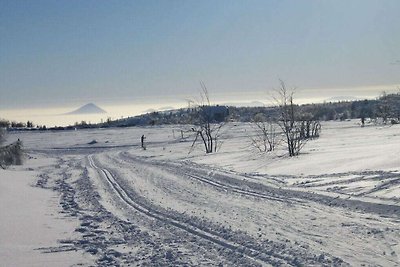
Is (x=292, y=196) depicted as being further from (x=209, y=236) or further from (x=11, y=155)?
(x=11, y=155)

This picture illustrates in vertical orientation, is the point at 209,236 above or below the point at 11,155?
below

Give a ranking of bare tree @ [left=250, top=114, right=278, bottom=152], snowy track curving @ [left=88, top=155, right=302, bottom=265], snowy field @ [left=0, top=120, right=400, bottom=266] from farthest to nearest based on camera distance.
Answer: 1. bare tree @ [left=250, top=114, right=278, bottom=152]
2. snowy field @ [left=0, top=120, right=400, bottom=266]
3. snowy track curving @ [left=88, top=155, right=302, bottom=265]

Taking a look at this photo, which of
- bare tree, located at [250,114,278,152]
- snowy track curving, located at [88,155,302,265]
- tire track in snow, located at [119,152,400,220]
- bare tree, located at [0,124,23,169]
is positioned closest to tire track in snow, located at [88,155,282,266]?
snowy track curving, located at [88,155,302,265]

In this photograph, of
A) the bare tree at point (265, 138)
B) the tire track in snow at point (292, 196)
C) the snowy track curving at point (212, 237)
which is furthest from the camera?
the bare tree at point (265, 138)

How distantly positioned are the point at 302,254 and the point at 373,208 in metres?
4.02

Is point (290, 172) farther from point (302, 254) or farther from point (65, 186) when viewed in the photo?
point (302, 254)

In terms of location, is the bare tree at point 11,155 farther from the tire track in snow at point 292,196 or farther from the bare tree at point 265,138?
the tire track in snow at point 292,196

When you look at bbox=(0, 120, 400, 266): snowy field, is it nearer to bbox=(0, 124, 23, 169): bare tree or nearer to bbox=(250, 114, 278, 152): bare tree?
bbox=(250, 114, 278, 152): bare tree

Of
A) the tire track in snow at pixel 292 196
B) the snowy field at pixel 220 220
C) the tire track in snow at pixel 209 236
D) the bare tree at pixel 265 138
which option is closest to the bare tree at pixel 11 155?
the snowy field at pixel 220 220

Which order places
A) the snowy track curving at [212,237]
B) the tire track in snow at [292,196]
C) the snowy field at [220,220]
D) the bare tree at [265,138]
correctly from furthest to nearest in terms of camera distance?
the bare tree at [265,138]
the tire track in snow at [292,196]
the snowy field at [220,220]
the snowy track curving at [212,237]

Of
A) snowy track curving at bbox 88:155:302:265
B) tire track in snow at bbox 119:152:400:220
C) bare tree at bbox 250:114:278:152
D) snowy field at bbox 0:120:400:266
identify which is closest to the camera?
snowy track curving at bbox 88:155:302:265

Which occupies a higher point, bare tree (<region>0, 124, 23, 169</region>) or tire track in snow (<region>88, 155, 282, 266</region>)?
bare tree (<region>0, 124, 23, 169</region>)

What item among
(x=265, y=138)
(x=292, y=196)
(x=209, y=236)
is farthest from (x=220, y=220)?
(x=265, y=138)

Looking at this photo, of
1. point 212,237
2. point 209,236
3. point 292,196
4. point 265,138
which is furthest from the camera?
point 265,138
